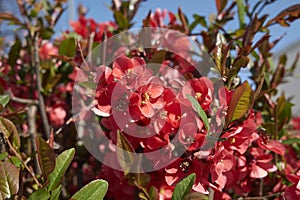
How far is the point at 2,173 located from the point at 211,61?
0.47 metres

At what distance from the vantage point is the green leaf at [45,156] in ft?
2.12

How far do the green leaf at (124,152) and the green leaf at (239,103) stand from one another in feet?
0.58

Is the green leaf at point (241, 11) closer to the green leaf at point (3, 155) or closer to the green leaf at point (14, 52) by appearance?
the green leaf at point (14, 52)

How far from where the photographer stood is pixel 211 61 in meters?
0.88

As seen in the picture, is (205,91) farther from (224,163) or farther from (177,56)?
(177,56)

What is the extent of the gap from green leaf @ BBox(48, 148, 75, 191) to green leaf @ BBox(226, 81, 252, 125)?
0.88 feet

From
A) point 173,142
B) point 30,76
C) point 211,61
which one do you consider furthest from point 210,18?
point 173,142

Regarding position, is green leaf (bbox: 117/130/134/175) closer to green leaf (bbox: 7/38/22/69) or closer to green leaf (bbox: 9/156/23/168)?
green leaf (bbox: 9/156/23/168)

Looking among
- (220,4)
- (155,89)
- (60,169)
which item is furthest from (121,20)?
(60,169)

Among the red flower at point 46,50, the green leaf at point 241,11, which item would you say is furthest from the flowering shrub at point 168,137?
the red flower at point 46,50

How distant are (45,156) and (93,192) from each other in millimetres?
94

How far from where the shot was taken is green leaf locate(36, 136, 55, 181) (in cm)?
65

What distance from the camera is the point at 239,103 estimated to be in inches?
27.0

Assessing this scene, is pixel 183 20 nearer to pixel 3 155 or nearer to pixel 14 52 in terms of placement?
pixel 14 52
